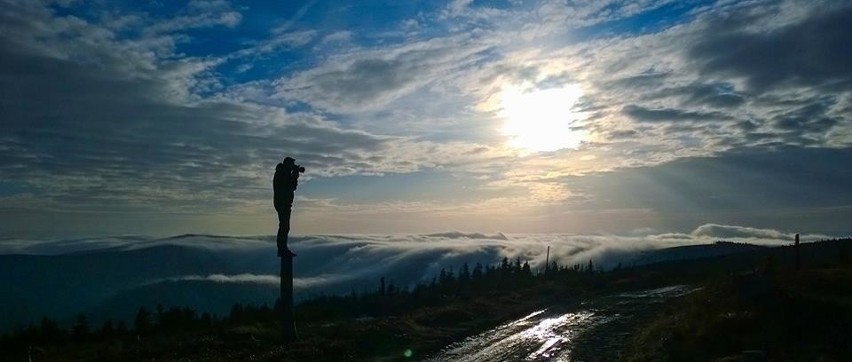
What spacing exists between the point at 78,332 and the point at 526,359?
27.2 metres

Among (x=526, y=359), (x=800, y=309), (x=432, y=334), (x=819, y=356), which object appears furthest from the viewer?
(x=432, y=334)

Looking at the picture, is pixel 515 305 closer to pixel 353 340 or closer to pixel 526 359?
pixel 353 340

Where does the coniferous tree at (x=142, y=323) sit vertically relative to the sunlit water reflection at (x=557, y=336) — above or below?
below

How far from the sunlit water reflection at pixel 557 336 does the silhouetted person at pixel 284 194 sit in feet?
25.5

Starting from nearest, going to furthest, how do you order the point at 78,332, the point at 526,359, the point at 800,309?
1. the point at 800,309
2. the point at 526,359
3. the point at 78,332

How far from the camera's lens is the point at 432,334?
91.6 feet

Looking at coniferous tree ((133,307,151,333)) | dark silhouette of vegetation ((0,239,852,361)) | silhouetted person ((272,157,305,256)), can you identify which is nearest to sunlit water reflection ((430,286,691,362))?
dark silhouette of vegetation ((0,239,852,361))

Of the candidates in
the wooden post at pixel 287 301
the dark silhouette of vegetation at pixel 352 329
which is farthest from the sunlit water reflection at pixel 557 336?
the wooden post at pixel 287 301

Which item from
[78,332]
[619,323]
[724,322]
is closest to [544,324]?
[619,323]

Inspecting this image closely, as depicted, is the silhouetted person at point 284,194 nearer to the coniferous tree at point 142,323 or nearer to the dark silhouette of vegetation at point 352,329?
the dark silhouette of vegetation at point 352,329

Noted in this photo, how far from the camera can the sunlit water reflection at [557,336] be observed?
845 inches

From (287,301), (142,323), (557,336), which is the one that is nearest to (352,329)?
(287,301)

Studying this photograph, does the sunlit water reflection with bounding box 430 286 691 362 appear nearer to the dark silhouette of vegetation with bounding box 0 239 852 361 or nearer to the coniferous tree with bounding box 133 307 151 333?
the dark silhouette of vegetation with bounding box 0 239 852 361

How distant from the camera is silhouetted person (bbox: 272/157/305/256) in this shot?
1016 inches
